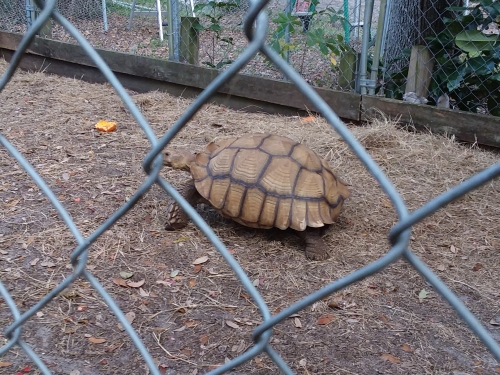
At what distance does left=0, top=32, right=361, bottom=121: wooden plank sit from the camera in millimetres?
4684

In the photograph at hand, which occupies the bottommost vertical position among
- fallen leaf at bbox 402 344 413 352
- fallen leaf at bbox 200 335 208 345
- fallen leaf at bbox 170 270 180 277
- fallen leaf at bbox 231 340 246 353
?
fallen leaf at bbox 170 270 180 277

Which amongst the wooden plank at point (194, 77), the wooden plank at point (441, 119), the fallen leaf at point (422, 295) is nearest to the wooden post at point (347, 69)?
the wooden plank at point (194, 77)

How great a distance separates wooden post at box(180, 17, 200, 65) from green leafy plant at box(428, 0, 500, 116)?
8.19ft

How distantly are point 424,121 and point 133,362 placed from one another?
3234 millimetres

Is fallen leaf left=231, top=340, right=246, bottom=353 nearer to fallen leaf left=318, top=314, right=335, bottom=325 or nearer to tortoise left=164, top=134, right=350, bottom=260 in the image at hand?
fallen leaf left=318, top=314, right=335, bottom=325

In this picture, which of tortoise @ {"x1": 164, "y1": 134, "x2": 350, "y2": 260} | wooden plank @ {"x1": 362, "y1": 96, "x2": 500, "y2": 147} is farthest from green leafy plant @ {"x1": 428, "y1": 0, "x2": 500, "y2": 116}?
tortoise @ {"x1": 164, "y1": 134, "x2": 350, "y2": 260}

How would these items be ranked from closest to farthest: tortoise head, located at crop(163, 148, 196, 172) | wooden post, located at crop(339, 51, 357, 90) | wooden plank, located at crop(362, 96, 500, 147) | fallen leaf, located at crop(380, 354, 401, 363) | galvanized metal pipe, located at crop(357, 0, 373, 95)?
fallen leaf, located at crop(380, 354, 401, 363) < tortoise head, located at crop(163, 148, 196, 172) < wooden plank, located at crop(362, 96, 500, 147) < galvanized metal pipe, located at crop(357, 0, 373, 95) < wooden post, located at crop(339, 51, 357, 90)

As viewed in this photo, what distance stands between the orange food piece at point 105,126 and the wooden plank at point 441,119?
2.25m

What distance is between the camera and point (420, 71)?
459 centimetres

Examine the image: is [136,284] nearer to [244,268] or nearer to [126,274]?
[126,274]

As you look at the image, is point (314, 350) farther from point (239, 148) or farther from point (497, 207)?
point (497, 207)

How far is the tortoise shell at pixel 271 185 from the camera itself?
111 inches

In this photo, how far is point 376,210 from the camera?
3.32 meters

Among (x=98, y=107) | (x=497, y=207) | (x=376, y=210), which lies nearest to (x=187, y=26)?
(x=98, y=107)
